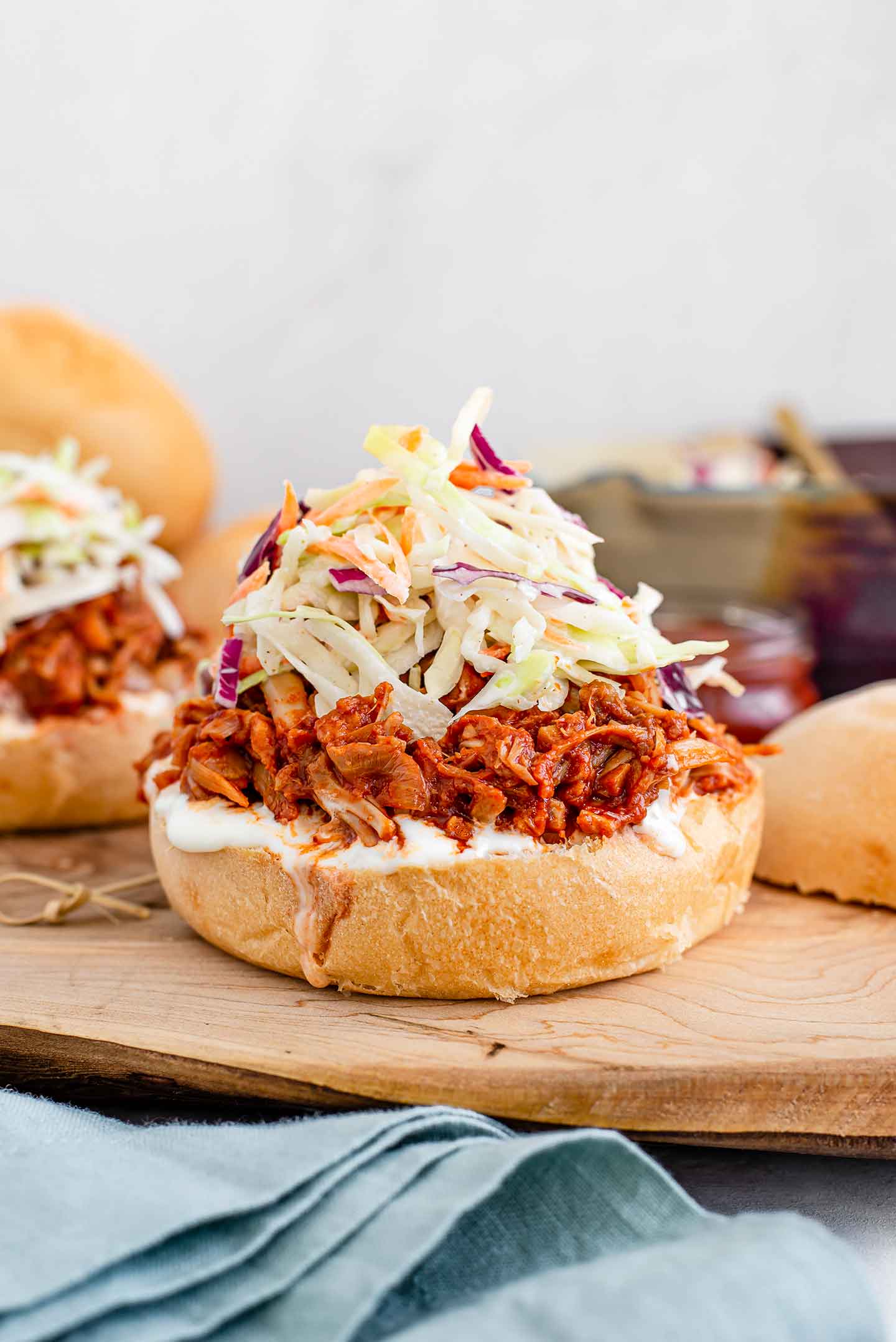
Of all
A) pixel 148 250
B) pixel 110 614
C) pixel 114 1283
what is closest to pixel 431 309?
pixel 148 250

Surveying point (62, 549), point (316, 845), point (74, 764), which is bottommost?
point (74, 764)

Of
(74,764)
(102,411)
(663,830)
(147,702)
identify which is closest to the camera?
(663,830)

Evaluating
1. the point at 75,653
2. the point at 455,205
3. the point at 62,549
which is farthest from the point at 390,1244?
the point at 455,205

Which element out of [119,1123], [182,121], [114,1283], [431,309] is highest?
[182,121]

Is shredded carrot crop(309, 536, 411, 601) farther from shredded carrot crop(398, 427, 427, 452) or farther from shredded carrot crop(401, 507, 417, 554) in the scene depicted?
shredded carrot crop(398, 427, 427, 452)

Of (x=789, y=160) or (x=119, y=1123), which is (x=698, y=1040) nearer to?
(x=119, y=1123)

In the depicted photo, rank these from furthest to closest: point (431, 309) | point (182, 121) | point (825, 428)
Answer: point (825, 428)
point (431, 309)
point (182, 121)

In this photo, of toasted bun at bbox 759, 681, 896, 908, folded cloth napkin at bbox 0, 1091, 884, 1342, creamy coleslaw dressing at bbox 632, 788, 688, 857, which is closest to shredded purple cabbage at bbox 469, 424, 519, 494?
creamy coleslaw dressing at bbox 632, 788, 688, 857

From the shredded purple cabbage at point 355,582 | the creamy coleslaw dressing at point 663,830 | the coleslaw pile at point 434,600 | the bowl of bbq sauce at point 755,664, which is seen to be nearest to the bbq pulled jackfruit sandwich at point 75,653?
the coleslaw pile at point 434,600

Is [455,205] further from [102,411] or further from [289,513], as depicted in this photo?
[289,513]
